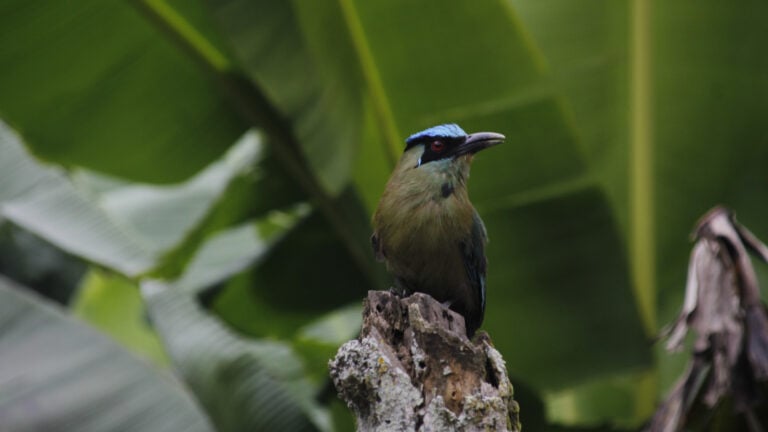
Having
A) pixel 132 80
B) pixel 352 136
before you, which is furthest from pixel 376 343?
pixel 132 80

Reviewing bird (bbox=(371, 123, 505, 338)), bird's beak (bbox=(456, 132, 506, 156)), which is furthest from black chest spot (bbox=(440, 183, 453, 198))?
bird's beak (bbox=(456, 132, 506, 156))

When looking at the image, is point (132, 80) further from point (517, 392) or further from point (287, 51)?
point (517, 392)

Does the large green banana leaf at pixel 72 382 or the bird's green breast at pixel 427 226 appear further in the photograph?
the large green banana leaf at pixel 72 382

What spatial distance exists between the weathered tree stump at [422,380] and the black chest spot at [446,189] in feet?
3.35

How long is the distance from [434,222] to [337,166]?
4.24 feet

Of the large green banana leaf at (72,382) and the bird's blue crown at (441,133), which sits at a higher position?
the bird's blue crown at (441,133)

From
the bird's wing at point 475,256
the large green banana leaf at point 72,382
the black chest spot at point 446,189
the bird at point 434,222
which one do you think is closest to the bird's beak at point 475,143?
the bird at point 434,222

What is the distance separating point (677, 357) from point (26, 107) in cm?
363

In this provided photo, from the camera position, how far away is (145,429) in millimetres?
4957

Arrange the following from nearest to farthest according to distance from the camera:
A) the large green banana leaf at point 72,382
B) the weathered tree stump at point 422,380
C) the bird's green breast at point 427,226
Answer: the weathered tree stump at point 422,380 < the bird's green breast at point 427,226 < the large green banana leaf at point 72,382

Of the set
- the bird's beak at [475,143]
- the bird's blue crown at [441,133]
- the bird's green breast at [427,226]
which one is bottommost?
the bird's green breast at [427,226]

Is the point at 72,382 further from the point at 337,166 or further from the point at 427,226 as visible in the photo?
the point at 427,226

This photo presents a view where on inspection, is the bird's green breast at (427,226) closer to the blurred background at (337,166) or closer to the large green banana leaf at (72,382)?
the blurred background at (337,166)

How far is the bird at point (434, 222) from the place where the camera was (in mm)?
3527
